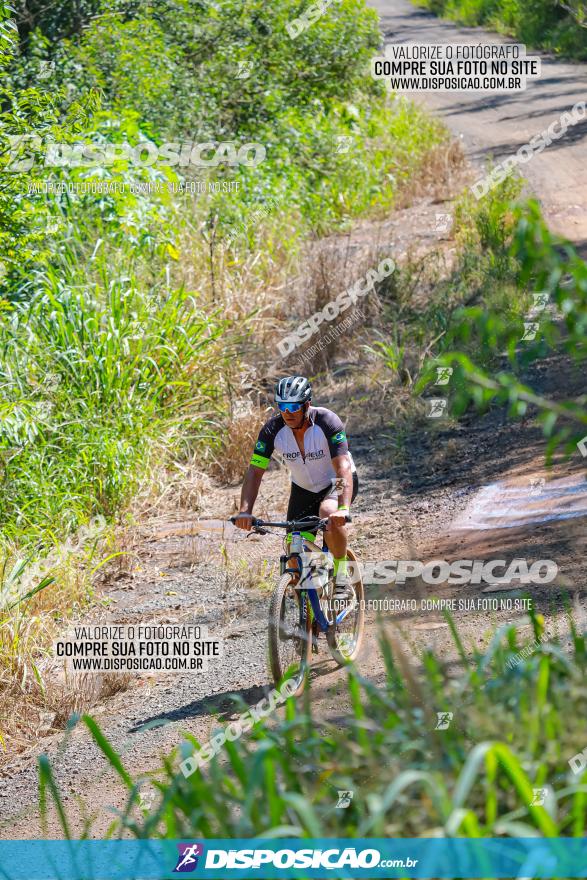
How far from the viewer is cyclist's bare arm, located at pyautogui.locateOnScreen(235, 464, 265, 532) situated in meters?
6.18

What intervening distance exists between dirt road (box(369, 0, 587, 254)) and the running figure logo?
12417 millimetres

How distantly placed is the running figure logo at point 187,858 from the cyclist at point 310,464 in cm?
311

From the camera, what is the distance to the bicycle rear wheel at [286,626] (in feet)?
20.7

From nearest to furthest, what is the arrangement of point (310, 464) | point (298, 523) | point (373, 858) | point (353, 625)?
1. point (373, 858)
2. point (298, 523)
3. point (310, 464)
4. point (353, 625)

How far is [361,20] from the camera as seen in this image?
20.7 metres

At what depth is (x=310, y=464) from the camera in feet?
22.0

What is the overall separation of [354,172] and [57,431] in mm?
10130

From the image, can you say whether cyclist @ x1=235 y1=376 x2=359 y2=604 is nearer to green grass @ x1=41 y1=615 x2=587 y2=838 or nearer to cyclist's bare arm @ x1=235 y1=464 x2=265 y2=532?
cyclist's bare arm @ x1=235 y1=464 x2=265 y2=532

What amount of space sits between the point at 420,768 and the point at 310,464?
3.78 m

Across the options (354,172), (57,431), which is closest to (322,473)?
(57,431)

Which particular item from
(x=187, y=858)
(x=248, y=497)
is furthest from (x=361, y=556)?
(x=187, y=858)

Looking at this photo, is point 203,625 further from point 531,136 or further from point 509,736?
point 531,136

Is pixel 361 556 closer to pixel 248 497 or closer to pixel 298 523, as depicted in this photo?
pixel 248 497

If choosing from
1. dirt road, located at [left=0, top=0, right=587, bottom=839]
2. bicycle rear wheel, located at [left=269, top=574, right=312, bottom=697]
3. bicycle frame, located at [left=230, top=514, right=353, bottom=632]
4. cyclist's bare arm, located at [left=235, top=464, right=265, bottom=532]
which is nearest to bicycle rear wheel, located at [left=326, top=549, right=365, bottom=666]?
dirt road, located at [left=0, top=0, right=587, bottom=839]
